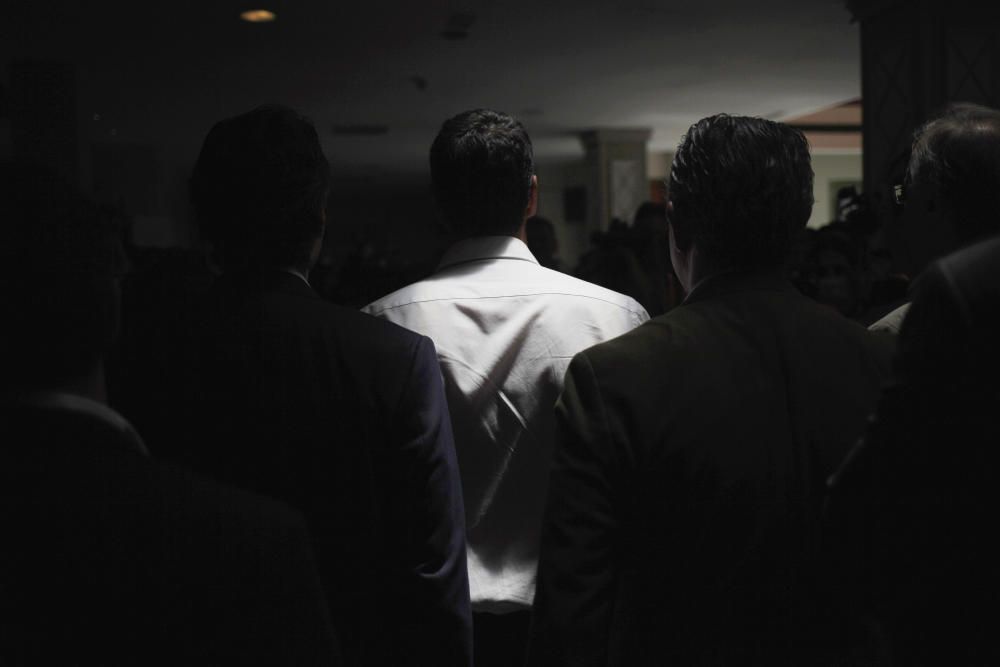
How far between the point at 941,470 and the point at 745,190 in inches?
21.1

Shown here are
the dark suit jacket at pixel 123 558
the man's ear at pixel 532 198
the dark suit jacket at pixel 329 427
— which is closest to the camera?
the dark suit jacket at pixel 123 558

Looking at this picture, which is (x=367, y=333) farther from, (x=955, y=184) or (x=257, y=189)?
(x=955, y=184)

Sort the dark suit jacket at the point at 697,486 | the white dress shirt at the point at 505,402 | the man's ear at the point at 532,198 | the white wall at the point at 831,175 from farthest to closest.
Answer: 1. the white wall at the point at 831,175
2. the man's ear at the point at 532,198
3. the white dress shirt at the point at 505,402
4. the dark suit jacket at the point at 697,486

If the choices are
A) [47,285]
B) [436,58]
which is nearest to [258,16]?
[436,58]

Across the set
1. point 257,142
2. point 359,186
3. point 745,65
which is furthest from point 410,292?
point 359,186

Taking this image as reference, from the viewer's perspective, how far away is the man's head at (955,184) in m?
1.34

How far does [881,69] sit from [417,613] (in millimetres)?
6117

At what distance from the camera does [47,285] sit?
72 centimetres

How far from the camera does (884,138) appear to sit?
645 centimetres

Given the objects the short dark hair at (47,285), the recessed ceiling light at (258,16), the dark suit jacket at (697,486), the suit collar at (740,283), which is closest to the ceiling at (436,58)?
the recessed ceiling light at (258,16)

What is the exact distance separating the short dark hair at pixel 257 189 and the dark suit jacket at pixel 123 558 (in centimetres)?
69

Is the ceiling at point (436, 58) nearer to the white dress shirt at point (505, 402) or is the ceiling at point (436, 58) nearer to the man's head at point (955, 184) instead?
the white dress shirt at point (505, 402)

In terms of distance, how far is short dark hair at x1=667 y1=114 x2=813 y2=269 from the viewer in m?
1.25

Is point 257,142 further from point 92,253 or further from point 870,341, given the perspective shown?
point 870,341
